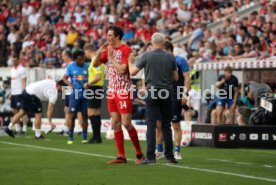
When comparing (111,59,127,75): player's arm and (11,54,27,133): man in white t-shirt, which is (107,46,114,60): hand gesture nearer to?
(111,59,127,75): player's arm

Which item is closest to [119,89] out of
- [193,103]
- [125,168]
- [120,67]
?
[120,67]

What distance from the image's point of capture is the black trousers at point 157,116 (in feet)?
45.0

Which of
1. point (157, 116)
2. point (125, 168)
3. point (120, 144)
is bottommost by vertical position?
point (125, 168)

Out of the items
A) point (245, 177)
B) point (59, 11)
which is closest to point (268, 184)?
point (245, 177)

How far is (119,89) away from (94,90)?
19.1 feet

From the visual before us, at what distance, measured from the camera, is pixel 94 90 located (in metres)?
19.8

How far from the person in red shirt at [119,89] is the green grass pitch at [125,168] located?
343 millimetres

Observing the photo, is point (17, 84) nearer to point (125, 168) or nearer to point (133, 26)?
point (133, 26)

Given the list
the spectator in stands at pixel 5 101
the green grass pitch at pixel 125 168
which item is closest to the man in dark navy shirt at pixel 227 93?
the green grass pitch at pixel 125 168

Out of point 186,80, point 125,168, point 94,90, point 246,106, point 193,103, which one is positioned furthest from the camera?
point 193,103

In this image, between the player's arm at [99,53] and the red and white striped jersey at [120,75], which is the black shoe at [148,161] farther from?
the player's arm at [99,53]

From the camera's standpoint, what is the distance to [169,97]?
13.9 m

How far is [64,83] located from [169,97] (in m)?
7.95

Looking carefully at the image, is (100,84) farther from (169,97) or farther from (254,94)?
(169,97)
